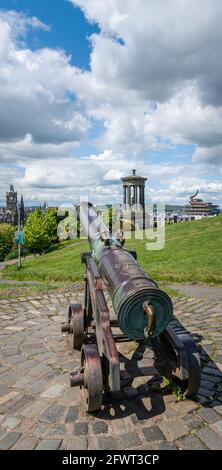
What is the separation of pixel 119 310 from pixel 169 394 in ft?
4.69

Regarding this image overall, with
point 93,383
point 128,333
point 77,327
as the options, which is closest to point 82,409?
point 93,383

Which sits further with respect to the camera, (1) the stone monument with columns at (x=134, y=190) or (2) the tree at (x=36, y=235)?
(1) the stone monument with columns at (x=134, y=190)

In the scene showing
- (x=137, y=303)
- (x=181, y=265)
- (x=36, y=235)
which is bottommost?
(x=36, y=235)

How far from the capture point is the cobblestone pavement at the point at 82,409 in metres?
3.57

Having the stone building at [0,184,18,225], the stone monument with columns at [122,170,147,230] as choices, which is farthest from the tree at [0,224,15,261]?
the stone building at [0,184,18,225]

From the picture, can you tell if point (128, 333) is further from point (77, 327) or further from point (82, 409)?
point (77, 327)

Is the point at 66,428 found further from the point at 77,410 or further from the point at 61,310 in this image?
the point at 61,310

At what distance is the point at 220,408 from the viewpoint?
4.15m

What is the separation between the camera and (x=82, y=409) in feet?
13.6

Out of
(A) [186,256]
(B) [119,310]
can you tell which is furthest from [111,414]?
(A) [186,256]

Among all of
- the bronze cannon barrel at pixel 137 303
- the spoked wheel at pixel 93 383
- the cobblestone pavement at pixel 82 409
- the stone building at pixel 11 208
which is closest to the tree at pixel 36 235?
the cobblestone pavement at pixel 82 409

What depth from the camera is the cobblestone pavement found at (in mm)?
3570

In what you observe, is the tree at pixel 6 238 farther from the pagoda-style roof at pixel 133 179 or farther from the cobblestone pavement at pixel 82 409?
the cobblestone pavement at pixel 82 409

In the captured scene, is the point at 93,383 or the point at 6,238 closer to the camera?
the point at 93,383
